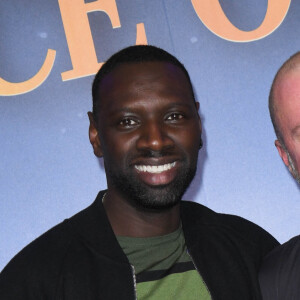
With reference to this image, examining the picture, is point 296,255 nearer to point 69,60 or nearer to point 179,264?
point 179,264

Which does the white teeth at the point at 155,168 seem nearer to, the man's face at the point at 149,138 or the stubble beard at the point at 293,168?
the man's face at the point at 149,138

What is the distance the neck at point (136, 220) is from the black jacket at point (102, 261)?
4 centimetres

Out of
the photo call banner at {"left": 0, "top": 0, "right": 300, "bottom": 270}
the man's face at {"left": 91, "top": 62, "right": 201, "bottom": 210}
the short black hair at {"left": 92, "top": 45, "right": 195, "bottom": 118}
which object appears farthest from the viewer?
the photo call banner at {"left": 0, "top": 0, "right": 300, "bottom": 270}

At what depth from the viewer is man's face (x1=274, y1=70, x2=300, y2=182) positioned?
1.40 m

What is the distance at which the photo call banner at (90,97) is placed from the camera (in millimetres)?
2066

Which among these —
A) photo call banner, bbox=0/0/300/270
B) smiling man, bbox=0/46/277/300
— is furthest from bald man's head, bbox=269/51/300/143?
photo call banner, bbox=0/0/300/270

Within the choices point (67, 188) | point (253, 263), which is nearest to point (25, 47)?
point (67, 188)

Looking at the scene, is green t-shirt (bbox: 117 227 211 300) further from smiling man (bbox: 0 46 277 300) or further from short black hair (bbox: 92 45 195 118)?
short black hair (bbox: 92 45 195 118)

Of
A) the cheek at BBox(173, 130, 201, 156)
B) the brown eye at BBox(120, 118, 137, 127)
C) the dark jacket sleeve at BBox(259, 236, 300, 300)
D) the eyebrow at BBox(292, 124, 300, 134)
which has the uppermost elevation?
the brown eye at BBox(120, 118, 137, 127)

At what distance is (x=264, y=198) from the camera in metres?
2.09

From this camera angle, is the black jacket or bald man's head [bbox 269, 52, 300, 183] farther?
bald man's head [bbox 269, 52, 300, 183]

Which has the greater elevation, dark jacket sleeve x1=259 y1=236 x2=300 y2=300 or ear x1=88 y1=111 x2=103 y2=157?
ear x1=88 y1=111 x2=103 y2=157

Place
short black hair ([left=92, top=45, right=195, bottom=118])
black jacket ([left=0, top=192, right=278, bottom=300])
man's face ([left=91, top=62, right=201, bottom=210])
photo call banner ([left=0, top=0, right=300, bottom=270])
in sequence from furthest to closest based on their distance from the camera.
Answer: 1. photo call banner ([left=0, top=0, right=300, bottom=270])
2. short black hair ([left=92, top=45, right=195, bottom=118])
3. man's face ([left=91, top=62, right=201, bottom=210])
4. black jacket ([left=0, top=192, right=278, bottom=300])

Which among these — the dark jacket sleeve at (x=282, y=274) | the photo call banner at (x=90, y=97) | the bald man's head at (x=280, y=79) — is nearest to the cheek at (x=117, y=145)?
the bald man's head at (x=280, y=79)
